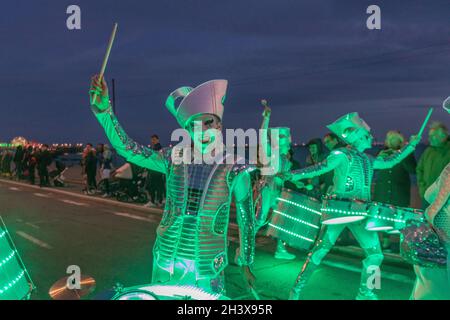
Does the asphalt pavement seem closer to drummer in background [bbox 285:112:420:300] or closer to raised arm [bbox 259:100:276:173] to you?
drummer in background [bbox 285:112:420:300]

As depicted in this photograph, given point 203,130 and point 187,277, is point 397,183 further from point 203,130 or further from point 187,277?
point 187,277

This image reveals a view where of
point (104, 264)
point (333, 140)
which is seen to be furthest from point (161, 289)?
point (333, 140)

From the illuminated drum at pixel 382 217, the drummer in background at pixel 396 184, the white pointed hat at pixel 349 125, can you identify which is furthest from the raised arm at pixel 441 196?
the drummer in background at pixel 396 184

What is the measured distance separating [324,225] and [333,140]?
3.16 meters

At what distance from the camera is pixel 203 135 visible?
9.28ft

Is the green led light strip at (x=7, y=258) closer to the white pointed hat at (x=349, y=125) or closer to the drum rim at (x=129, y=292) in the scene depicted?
the drum rim at (x=129, y=292)

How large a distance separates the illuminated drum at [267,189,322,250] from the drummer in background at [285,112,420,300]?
0.76 m

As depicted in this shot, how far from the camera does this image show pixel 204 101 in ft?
9.32

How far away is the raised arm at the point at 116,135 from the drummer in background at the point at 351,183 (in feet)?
7.12

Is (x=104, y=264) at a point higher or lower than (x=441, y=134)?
lower

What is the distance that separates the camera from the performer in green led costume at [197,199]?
273 cm

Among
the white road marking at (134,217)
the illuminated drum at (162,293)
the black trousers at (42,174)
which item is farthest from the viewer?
the black trousers at (42,174)

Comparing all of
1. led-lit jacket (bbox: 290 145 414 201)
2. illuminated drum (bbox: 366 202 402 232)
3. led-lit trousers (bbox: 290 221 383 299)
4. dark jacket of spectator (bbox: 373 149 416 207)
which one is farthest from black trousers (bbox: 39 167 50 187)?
illuminated drum (bbox: 366 202 402 232)
